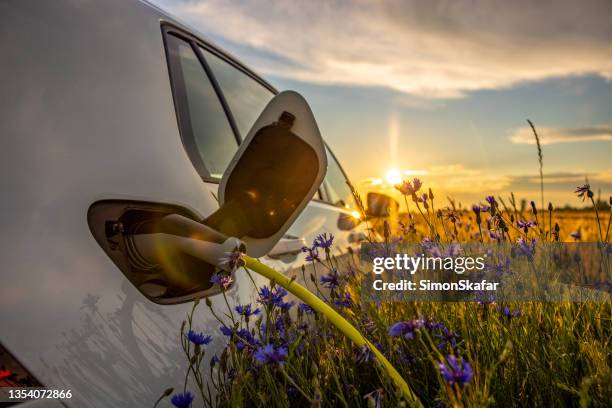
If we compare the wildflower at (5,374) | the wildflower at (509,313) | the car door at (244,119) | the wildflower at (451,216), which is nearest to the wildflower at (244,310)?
the car door at (244,119)

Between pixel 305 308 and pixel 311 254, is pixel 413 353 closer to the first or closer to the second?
pixel 305 308

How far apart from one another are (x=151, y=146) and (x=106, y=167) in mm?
187

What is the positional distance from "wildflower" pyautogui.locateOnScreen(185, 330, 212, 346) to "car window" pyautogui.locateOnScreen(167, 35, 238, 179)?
1.66ft

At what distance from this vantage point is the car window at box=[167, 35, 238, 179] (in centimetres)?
169

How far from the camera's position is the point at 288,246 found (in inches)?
87.8

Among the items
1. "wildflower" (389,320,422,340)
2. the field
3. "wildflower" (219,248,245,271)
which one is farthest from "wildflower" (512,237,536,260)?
"wildflower" (219,248,245,271)

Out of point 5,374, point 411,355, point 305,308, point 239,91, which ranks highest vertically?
point 239,91

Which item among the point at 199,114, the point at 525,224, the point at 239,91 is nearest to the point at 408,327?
the point at 199,114

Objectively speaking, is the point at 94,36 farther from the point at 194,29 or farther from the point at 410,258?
the point at 410,258

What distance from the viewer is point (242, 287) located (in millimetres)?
1734

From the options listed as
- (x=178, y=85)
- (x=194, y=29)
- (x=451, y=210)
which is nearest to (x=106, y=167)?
(x=178, y=85)

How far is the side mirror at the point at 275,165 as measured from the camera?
4.26 ft

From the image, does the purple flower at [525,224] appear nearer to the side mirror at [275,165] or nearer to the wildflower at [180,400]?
the side mirror at [275,165]

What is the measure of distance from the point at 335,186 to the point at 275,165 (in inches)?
123
